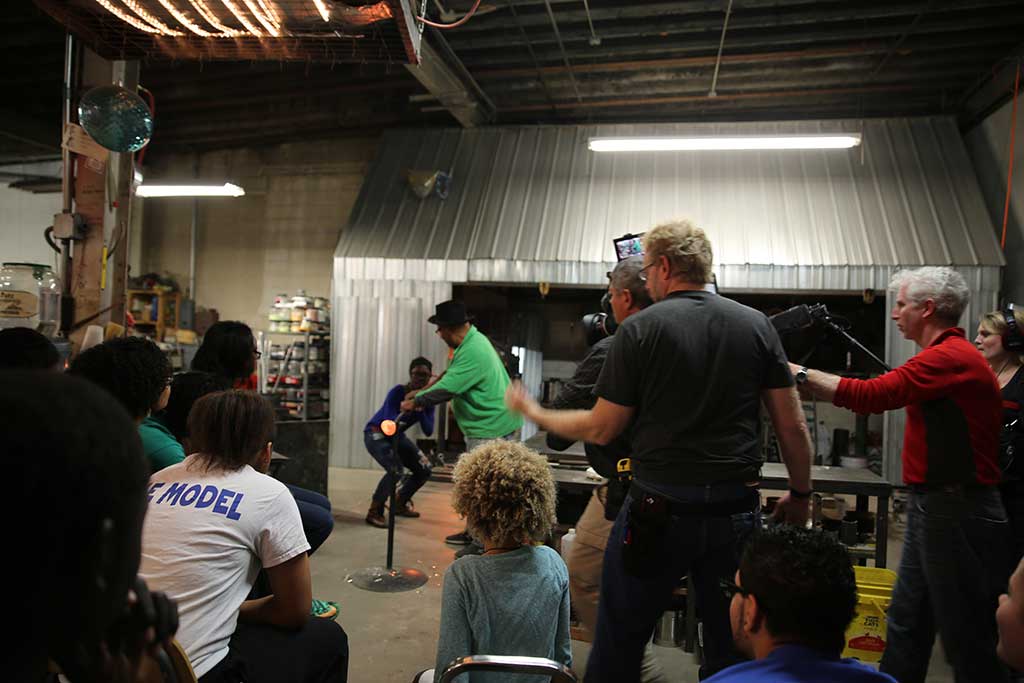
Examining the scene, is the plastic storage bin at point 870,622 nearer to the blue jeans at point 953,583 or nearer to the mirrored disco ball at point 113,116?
the blue jeans at point 953,583

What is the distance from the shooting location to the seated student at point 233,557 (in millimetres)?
1663

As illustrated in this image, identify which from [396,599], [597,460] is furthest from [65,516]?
[396,599]

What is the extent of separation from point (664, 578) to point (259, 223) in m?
10.4

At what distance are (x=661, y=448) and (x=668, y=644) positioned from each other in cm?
194

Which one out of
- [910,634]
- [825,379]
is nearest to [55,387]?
[825,379]

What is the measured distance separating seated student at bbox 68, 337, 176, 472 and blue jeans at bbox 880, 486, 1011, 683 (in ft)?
8.88

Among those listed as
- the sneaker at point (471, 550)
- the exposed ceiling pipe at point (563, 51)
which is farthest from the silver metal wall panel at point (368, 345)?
the sneaker at point (471, 550)

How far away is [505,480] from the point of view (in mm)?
1935

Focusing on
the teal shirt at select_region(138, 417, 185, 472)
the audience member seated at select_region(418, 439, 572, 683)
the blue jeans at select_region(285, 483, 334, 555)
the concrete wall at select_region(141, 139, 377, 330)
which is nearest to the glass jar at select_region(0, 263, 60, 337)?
the teal shirt at select_region(138, 417, 185, 472)

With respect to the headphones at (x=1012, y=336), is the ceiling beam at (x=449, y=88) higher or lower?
higher

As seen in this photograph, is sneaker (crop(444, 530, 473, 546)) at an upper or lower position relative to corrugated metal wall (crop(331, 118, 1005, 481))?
lower

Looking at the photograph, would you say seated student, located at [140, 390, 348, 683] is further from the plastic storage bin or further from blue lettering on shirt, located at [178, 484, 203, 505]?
the plastic storage bin

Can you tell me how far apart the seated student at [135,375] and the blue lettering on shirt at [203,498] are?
550 millimetres

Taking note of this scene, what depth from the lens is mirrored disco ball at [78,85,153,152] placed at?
3.55m
